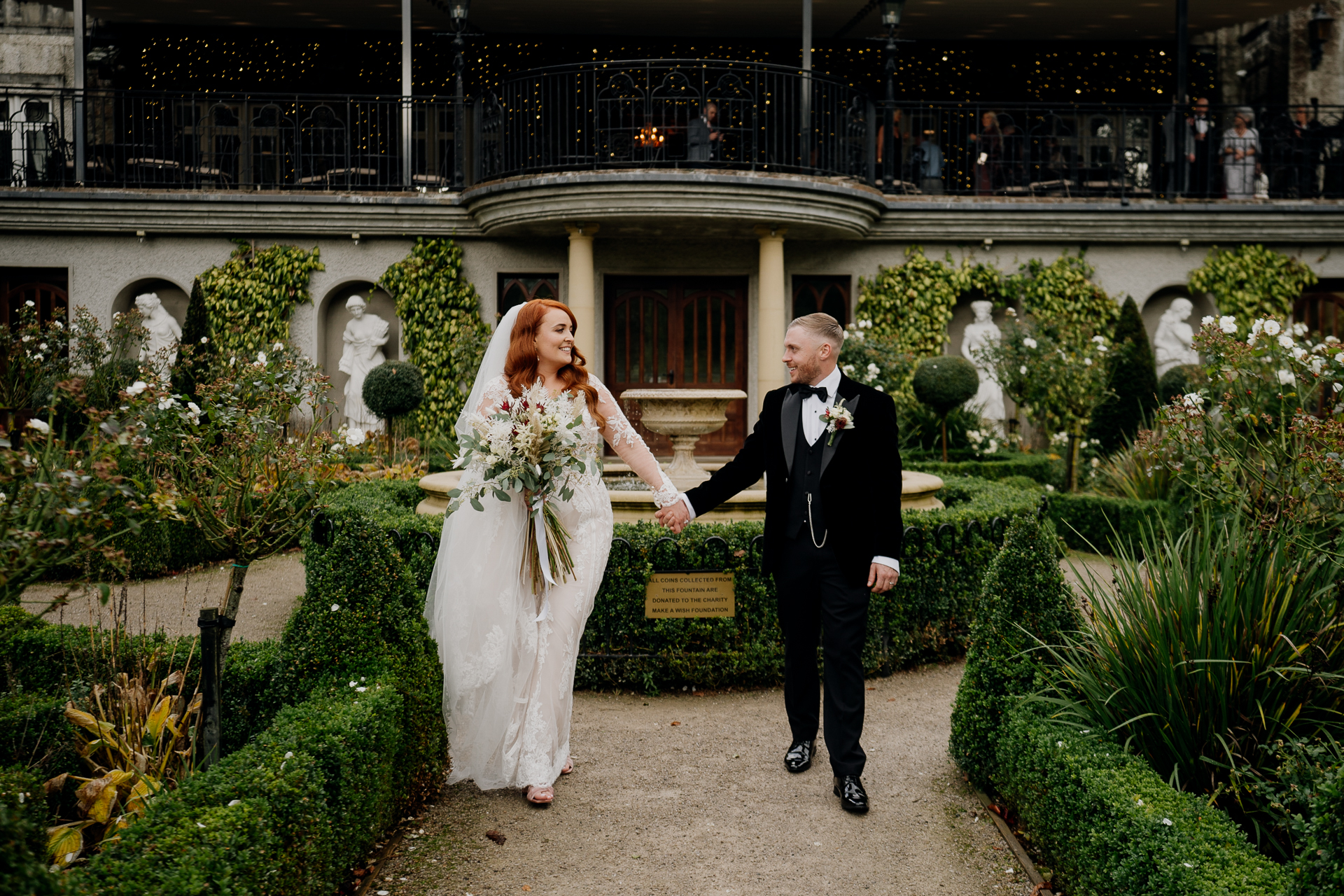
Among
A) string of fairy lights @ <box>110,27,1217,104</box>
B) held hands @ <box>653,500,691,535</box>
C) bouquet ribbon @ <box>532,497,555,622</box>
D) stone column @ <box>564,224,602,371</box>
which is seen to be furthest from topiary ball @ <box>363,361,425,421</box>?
bouquet ribbon @ <box>532,497,555,622</box>

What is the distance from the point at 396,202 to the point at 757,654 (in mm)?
10613

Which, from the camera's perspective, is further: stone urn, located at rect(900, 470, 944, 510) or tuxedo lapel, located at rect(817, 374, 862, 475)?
stone urn, located at rect(900, 470, 944, 510)

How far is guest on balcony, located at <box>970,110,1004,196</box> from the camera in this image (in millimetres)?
14492

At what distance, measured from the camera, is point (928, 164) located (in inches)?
589

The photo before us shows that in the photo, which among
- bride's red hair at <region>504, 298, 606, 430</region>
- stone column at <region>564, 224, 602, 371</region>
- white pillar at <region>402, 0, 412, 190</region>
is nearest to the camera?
bride's red hair at <region>504, 298, 606, 430</region>

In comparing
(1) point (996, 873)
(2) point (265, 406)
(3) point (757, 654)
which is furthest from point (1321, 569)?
(2) point (265, 406)

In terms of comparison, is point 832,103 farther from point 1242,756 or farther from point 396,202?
point 1242,756

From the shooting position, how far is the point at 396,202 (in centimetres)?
1402

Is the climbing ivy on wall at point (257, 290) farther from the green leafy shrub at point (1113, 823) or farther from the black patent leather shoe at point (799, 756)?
the green leafy shrub at point (1113, 823)

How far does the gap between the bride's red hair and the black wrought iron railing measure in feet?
30.3

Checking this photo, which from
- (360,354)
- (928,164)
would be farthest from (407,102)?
(928,164)

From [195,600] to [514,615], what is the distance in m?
4.28

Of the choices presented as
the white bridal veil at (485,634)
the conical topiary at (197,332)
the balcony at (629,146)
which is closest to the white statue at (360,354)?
the conical topiary at (197,332)

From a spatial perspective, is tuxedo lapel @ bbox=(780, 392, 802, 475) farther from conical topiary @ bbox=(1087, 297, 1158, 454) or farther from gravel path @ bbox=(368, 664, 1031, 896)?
conical topiary @ bbox=(1087, 297, 1158, 454)
